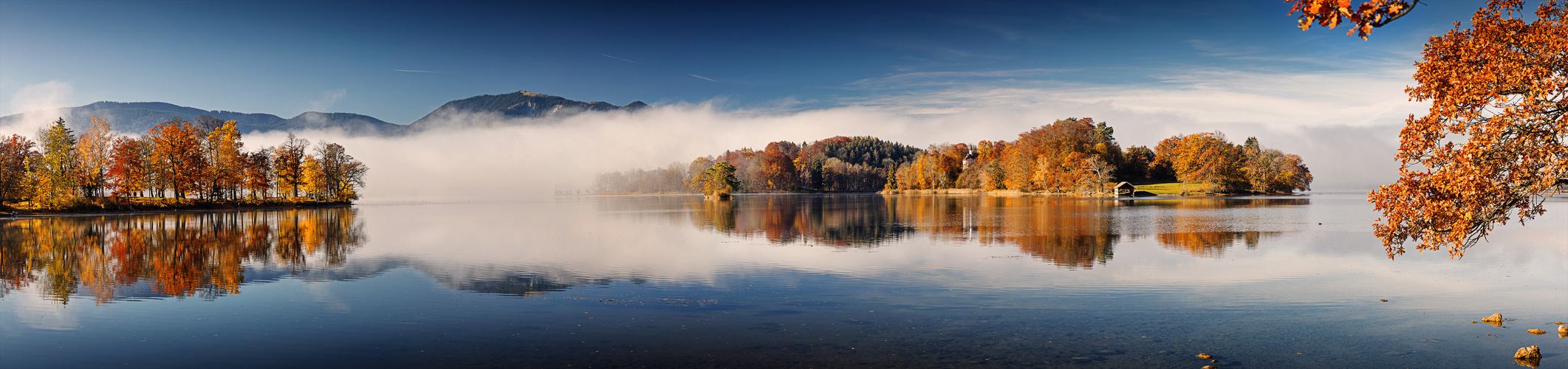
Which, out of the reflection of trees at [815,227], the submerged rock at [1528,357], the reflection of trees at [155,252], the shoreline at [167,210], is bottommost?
the submerged rock at [1528,357]

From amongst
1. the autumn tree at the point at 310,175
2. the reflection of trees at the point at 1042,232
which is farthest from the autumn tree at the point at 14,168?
the reflection of trees at the point at 1042,232

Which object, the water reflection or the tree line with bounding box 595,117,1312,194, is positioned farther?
the tree line with bounding box 595,117,1312,194

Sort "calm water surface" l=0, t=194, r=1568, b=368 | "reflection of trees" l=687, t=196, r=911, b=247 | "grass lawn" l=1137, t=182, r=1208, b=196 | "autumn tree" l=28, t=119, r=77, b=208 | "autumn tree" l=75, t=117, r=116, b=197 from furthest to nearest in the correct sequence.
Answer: "grass lawn" l=1137, t=182, r=1208, b=196 < "autumn tree" l=75, t=117, r=116, b=197 < "autumn tree" l=28, t=119, r=77, b=208 < "reflection of trees" l=687, t=196, r=911, b=247 < "calm water surface" l=0, t=194, r=1568, b=368

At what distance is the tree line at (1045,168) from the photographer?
93875 mm

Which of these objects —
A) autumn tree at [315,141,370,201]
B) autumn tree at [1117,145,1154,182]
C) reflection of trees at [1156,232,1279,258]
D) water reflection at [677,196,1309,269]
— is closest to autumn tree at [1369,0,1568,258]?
water reflection at [677,196,1309,269]

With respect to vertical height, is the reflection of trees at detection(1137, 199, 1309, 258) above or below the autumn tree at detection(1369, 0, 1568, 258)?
below

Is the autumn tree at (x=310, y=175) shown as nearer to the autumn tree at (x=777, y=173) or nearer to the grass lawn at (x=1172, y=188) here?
the grass lawn at (x=1172, y=188)

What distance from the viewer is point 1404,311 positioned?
34.1 ft

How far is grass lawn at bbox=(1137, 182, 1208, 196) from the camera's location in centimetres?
9317

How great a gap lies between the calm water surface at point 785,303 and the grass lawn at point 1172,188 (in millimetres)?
75551

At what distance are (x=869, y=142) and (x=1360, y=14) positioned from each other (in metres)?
183

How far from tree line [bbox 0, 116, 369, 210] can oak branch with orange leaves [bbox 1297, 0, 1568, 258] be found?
6302 cm

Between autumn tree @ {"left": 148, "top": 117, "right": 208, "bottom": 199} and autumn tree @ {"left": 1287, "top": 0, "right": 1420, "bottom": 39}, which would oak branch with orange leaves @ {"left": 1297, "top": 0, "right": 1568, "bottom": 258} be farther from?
autumn tree @ {"left": 148, "top": 117, "right": 208, "bottom": 199}

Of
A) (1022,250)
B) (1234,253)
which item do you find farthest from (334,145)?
(1234,253)
